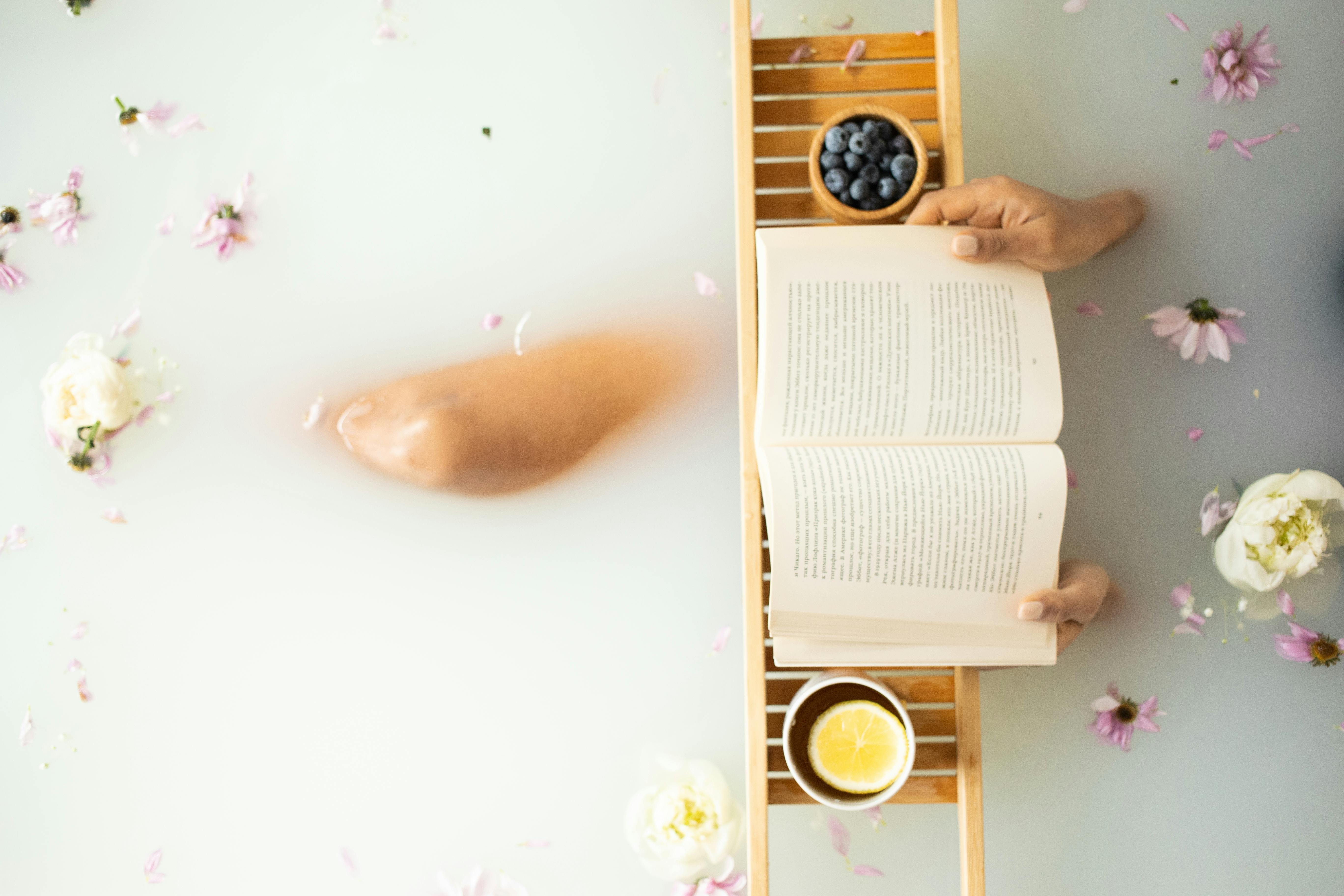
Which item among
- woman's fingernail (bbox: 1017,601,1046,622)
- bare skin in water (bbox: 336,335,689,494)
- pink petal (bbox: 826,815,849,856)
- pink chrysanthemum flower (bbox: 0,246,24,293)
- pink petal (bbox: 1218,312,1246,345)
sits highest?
pink chrysanthemum flower (bbox: 0,246,24,293)

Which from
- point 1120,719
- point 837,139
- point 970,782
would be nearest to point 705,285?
point 837,139

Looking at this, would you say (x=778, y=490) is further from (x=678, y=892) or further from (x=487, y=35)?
(x=487, y=35)

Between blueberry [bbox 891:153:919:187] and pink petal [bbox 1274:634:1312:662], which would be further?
pink petal [bbox 1274:634:1312:662]

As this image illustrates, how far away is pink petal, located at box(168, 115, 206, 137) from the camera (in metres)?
1.14

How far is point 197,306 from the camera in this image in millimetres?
1136

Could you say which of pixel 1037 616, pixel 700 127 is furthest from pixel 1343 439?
pixel 700 127

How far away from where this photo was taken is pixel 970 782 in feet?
2.84

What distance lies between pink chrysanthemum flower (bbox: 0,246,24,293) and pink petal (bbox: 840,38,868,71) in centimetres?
115

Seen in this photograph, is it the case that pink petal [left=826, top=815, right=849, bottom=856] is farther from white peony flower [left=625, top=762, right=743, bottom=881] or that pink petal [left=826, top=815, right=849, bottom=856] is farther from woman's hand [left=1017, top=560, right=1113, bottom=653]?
woman's hand [left=1017, top=560, right=1113, bottom=653]

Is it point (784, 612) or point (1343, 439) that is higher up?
point (1343, 439)

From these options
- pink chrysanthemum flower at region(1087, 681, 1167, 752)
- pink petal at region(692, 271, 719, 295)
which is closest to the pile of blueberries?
pink petal at region(692, 271, 719, 295)

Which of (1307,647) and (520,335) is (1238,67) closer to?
(1307,647)

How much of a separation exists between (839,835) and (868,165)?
0.83 m

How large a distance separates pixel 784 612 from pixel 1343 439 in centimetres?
81
